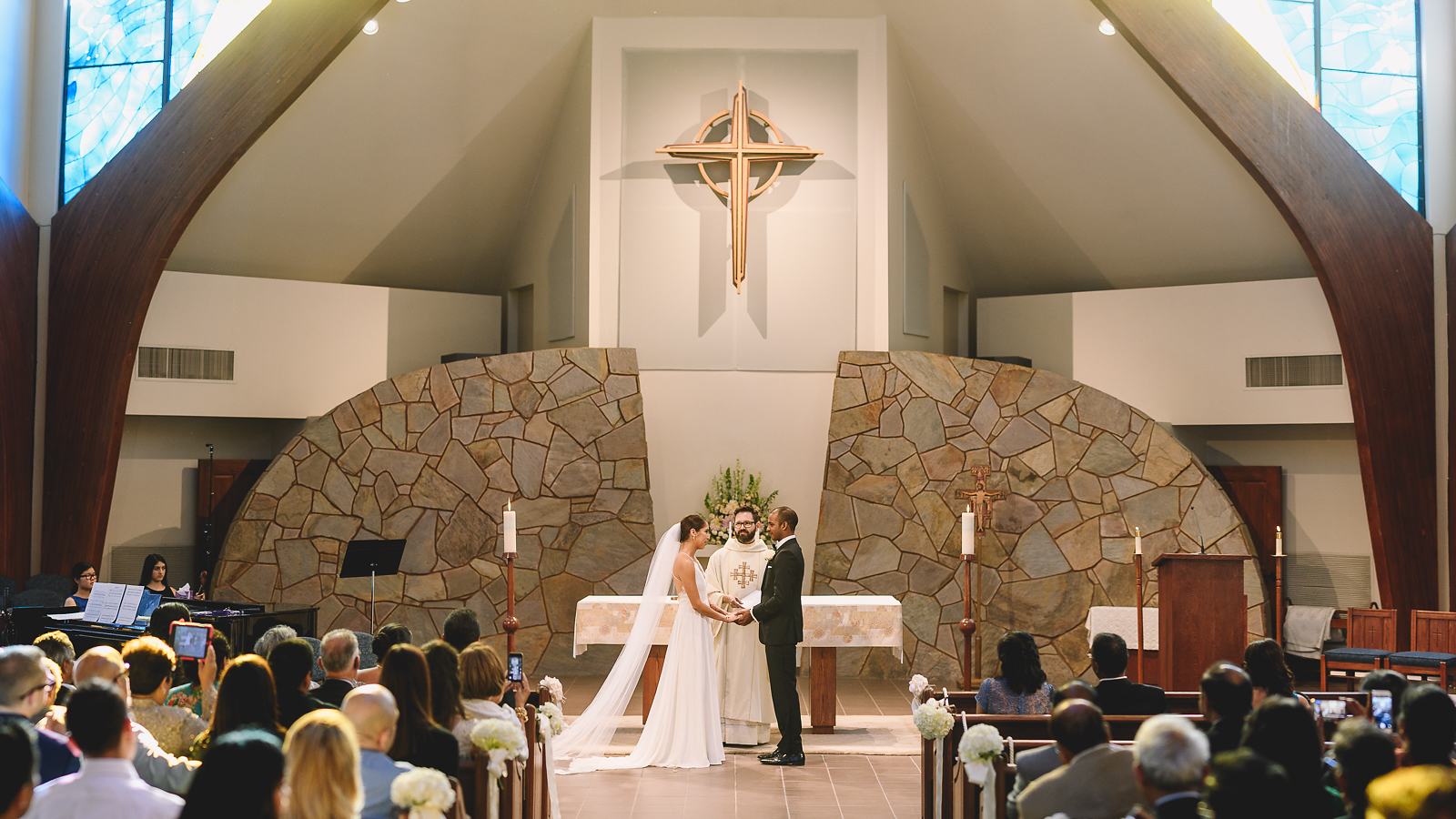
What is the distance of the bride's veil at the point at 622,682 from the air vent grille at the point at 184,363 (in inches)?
226

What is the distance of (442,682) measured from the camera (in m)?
5.00

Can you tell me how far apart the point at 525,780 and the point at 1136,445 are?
7849 millimetres

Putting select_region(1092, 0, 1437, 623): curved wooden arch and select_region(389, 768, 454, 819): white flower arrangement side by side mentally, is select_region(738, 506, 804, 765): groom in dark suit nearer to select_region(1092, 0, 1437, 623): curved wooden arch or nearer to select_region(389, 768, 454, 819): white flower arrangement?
select_region(389, 768, 454, 819): white flower arrangement

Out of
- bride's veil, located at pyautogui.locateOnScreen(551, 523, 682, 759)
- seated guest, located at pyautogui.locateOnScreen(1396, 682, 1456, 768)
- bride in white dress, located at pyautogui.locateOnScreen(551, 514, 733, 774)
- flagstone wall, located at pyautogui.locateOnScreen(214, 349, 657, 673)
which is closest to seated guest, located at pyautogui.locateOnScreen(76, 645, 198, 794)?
seated guest, located at pyautogui.locateOnScreen(1396, 682, 1456, 768)

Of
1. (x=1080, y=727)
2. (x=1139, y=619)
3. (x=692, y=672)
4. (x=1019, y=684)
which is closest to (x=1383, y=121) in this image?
(x=1139, y=619)

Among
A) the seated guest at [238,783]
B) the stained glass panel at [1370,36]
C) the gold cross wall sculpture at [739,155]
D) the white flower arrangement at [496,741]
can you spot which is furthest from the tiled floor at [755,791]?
the stained glass panel at [1370,36]

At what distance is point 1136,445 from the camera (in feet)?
40.3

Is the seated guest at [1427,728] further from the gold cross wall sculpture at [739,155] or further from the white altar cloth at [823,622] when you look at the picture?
the gold cross wall sculpture at [739,155]

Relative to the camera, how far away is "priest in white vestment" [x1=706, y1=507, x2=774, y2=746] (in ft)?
29.2

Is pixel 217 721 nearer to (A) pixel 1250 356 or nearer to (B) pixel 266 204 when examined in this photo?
(B) pixel 266 204

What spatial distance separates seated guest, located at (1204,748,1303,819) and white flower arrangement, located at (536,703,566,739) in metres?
3.49

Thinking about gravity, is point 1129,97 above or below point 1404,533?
above

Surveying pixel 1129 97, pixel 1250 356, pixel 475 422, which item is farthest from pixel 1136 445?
pixel 475 422

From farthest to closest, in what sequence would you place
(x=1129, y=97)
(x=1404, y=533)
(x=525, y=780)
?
(x=1129, y=97)
(x=1404, y=533)
(x=525, y=780)
